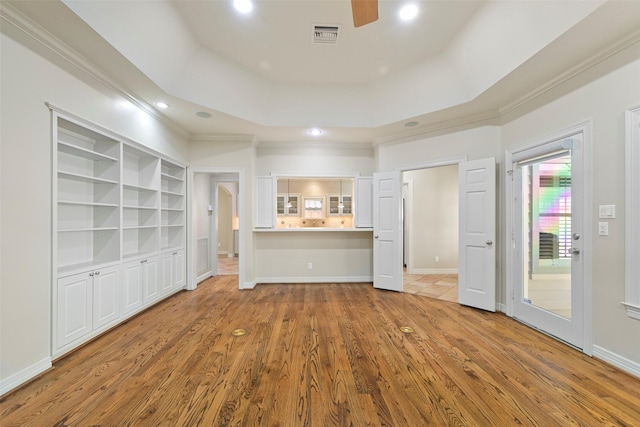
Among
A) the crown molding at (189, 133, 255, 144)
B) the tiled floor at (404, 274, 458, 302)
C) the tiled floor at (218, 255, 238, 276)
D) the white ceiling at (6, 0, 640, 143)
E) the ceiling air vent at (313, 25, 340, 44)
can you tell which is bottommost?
the tiled floor at (218, 255, 238, 276)

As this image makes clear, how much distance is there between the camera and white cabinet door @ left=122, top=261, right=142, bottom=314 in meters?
3.14

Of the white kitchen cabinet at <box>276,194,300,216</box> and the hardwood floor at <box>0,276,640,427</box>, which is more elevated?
the white kitchen cabinet at <box>276,194,300,216</box>

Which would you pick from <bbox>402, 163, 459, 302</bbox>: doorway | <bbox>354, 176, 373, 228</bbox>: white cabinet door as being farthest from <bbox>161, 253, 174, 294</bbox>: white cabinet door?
<bbox>402, 163, 459, 302</bbox>: doorway

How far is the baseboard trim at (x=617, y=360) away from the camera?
208 centimetres

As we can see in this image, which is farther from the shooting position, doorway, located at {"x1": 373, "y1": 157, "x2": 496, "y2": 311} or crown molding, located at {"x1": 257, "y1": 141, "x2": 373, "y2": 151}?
crown molding, located at {"x1": 257, "y1": 141, "x2": 373, "y2": 151}

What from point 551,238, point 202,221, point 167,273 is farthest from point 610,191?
point 202,221

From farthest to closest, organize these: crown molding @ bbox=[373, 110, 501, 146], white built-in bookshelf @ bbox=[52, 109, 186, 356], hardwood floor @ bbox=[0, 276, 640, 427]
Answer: crown molding @ bbox=[373, 110, 501, 146] → white built-in bookshelf @ bbox=[52, 109, 186, 356] → hardwood floor @ bbox=[0, 276, 640, 427]

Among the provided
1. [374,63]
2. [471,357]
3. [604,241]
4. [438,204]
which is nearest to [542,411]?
[471,357]

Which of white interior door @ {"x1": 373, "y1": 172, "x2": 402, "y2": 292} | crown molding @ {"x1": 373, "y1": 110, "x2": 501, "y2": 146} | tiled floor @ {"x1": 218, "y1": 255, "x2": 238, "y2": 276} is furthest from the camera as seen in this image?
tiled floor @ {"x1": 218, "y1": 255, "x2": 238, "y2": 276}

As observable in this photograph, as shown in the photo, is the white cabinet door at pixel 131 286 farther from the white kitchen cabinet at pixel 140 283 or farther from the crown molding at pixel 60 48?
the crown molding at pixel 60 48

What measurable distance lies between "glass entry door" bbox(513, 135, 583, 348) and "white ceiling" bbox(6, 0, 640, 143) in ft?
2.89

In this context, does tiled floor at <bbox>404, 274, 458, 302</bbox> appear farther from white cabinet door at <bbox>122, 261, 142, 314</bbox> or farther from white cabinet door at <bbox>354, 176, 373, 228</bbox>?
white cabinet door at <bbox>122, 261, 142, 314</bbox>

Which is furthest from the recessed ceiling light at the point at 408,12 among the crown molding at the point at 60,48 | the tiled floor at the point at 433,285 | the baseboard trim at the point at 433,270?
the baseboard trim at the point at 433,270

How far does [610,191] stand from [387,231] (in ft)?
9.19
